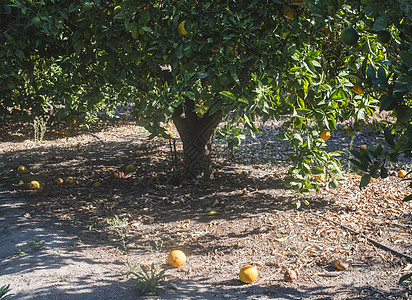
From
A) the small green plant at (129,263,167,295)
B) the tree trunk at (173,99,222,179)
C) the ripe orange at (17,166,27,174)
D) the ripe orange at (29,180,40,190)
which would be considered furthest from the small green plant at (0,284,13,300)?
the ripe orange at (17,166,27,174)

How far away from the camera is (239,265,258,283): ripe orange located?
9.05ft

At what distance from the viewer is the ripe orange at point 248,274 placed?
2.76 metres

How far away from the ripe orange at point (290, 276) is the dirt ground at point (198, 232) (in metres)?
0.04

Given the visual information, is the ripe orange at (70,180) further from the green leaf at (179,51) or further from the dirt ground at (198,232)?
the green leaf at (179,51)

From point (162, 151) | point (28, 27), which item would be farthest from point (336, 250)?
point (162, 151)

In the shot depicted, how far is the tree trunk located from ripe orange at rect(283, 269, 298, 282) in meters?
2.40

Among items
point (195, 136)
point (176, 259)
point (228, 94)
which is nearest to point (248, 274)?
point (176, 259)

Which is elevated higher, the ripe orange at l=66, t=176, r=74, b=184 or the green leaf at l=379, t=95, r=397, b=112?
the green leaf at l=379, t=95, r=397, b=112

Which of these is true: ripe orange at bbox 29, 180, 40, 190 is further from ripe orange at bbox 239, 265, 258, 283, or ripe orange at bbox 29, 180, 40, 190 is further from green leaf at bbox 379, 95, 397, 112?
green leaf at bbox 379, 95, 397, 112

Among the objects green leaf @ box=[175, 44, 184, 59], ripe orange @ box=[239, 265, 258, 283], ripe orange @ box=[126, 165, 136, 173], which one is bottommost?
ripe orange @ box=[239, 265, 258, 283]

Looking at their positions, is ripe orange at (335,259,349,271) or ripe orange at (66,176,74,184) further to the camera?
ripe orange at (66,176,74,184)

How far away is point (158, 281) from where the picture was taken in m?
2.79

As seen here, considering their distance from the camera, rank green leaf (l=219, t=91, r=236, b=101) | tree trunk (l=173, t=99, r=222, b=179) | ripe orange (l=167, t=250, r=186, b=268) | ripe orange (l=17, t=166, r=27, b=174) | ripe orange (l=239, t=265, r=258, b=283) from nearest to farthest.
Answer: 1. green leaf (l=219, t=91, r=236, b=101)
2. ripe orange (l=239, t=265, r=258, b=283)
3. ripe orange (l=167, t=250, r=186, b=268)
4. tree trunk (l=173, t=99, r=222, b=179)
5. ripe orange (l=17, t=166, r=27, b=174)

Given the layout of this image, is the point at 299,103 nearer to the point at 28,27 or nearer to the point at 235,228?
the point at 235,228
